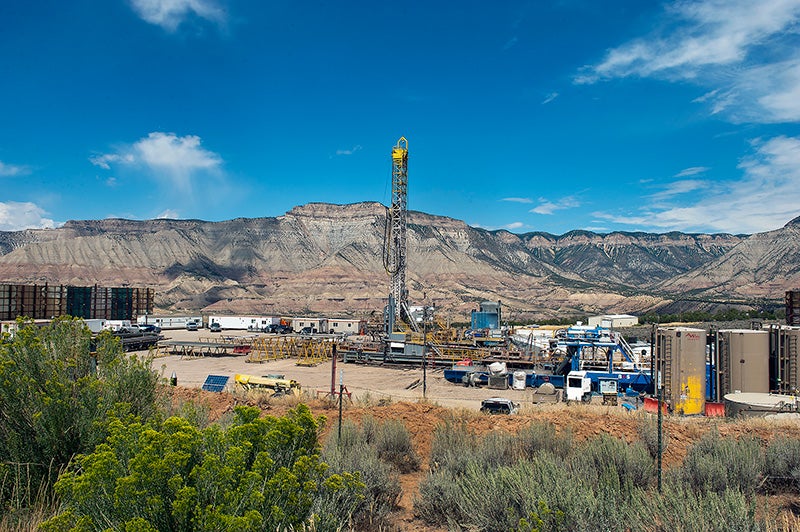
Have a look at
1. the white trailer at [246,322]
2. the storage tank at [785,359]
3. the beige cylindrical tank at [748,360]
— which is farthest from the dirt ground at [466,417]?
the white trailer at [246,322]

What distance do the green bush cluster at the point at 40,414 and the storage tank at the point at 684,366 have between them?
53.2ft

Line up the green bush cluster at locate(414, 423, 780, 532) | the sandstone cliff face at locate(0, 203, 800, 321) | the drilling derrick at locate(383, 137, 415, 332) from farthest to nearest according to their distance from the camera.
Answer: the sandstone cliff face at locate(0, 203, 800, 321) → the drilling derrick at locate(383, 137, 415, 332) → the green bush cluster at locate(414, 423, 780, 532)

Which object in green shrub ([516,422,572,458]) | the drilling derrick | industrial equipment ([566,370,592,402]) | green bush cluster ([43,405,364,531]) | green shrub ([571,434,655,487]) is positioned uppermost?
the drilling derrick

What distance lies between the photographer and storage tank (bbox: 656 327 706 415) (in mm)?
16844

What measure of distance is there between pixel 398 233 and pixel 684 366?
32823 millimetres

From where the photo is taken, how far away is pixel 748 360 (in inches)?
671

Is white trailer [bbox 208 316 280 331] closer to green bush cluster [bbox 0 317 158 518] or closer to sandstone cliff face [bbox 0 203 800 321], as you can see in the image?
sandstone cliff face [bbox 0 203 800 321]

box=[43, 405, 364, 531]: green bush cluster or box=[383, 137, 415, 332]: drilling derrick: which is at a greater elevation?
box=[383, 137, 415, 332]: drilling derrick

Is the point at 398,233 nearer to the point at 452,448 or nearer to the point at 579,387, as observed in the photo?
the point at 579,387

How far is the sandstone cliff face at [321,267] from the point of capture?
119 m

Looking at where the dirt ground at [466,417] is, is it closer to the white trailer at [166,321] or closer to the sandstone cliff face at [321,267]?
the white trailer at [166,321]

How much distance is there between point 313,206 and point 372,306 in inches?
2791

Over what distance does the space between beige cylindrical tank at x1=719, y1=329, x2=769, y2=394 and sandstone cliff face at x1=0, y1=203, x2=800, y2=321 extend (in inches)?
3269

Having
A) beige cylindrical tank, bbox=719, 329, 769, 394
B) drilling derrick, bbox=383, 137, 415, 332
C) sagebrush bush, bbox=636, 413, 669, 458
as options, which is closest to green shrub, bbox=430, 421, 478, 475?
sagebrush bush, bbox=636, 413, 669, 458
